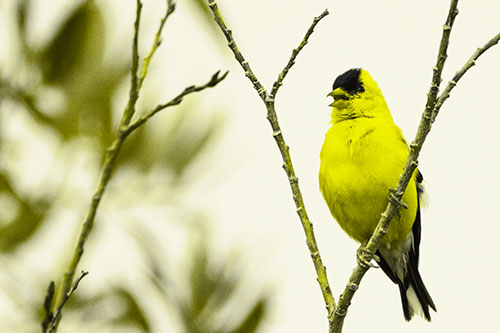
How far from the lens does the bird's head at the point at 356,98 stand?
448cm

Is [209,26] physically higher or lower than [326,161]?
higher

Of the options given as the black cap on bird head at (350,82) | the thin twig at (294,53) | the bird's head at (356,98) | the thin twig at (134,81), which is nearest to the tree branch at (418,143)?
the thin twig at (294,53)

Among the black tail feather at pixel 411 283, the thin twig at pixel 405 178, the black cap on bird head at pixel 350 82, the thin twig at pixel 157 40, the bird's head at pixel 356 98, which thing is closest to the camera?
the thin twig at pixel 157 40

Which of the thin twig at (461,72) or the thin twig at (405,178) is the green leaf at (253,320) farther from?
the thin twig at (461,72)

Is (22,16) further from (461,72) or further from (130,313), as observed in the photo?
(461,72)

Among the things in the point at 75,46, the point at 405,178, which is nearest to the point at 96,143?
the point at 75,46

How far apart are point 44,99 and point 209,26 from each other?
1.09 m

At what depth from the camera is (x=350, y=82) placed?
4.71 metres

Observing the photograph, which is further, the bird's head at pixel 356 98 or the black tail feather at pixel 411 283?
the black tail feather at pixel 411 283

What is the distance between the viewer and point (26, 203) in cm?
368

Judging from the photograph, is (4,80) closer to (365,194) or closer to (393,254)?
(365,194)

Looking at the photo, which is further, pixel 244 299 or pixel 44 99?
pixel 44 99

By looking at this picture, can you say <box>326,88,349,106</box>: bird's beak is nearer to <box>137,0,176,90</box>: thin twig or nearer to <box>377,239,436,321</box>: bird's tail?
<box>377,239,436,321</box>: bird's tail

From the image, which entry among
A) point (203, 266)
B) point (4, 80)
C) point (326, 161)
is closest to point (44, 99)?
point (4, 80)
